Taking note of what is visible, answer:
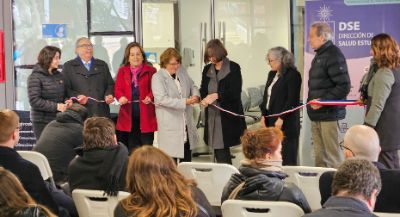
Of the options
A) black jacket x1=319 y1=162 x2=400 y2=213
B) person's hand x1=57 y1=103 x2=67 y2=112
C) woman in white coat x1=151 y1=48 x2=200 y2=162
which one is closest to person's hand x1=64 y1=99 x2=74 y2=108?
person's hand x1=57 y1=103 x2=67 y2=112

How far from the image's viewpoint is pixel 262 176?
3689 mm

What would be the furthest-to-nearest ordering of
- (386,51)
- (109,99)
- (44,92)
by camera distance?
(109,99) → (44,92) → (386,51)

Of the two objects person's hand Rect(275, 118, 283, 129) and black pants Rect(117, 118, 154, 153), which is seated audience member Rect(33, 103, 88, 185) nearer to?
black pants Rect(117, 118, 154, 153)

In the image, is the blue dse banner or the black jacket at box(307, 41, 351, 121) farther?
the blue dse banner

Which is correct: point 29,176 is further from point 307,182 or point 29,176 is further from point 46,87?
point 46,87

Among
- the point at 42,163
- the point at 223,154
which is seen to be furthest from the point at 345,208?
the point at 223,154

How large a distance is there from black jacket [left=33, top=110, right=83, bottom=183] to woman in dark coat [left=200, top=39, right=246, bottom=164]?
6.36 ft

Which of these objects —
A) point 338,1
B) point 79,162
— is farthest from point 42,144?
point 338,1

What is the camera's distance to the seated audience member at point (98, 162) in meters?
4.31

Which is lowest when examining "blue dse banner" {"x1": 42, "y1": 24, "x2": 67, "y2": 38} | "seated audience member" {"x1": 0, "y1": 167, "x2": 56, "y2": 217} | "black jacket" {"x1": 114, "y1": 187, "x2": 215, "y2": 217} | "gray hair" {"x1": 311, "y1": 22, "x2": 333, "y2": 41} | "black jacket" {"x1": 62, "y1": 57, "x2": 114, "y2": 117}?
"black jacket" {"x1": 114, "y1": 187, "x2": 215, "y2": 217}

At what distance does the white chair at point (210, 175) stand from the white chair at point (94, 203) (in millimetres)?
767

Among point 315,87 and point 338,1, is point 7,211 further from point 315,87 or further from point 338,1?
point 338,1

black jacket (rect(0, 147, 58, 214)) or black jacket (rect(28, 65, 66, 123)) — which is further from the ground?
black jacket (rect(28, 65, 66, 123))

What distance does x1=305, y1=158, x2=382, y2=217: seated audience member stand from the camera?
9.00 feet
